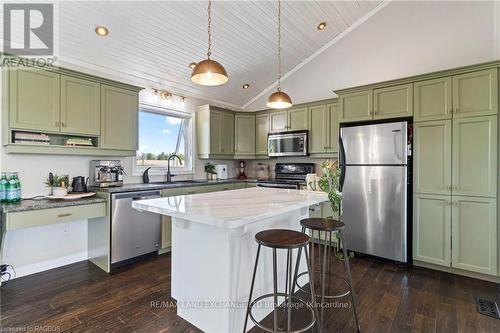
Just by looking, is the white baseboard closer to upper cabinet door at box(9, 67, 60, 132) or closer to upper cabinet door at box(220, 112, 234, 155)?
upper cabinet door at box(9, 67, 60, 132)

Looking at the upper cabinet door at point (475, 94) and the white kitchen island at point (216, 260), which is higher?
the upper cabinet door at point (475, 94)

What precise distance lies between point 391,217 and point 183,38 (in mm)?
3530

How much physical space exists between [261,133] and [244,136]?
1.13ft

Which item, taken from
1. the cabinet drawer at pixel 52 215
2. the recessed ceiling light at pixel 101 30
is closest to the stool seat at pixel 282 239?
the cabinet drawer at pixel 52 215

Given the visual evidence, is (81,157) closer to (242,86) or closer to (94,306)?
(94,306)

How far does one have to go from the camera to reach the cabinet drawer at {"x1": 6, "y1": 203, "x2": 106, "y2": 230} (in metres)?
2.25

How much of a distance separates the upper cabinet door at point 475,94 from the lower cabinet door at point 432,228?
0.99 meters

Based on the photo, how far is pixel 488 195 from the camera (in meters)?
2.62

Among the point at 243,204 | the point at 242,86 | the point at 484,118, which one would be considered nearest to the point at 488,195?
the point at 484,118

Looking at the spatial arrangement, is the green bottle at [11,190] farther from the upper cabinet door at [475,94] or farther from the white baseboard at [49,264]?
→ the upper cabinet door at [475,94]

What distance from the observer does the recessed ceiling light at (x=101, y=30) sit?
9.11 feet

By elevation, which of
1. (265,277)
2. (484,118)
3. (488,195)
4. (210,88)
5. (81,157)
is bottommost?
(265,277)

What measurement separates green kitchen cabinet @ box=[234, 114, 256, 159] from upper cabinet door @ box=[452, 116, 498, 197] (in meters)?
3.14

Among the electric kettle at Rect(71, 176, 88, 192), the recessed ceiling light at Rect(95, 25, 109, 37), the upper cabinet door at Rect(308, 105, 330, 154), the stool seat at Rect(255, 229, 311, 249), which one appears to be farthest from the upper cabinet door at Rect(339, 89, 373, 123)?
the electric kettle at Rect(71, 176, 88, 192)
